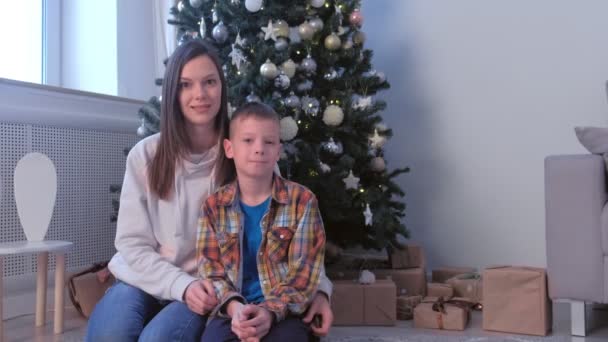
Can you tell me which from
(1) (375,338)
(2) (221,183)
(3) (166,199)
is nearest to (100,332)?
(3) (166,199)

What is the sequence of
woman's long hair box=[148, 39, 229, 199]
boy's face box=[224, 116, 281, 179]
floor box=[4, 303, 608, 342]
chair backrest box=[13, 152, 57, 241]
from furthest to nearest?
chair backrest box=[13, 152, 57, 241] < floor box=[4, 303, 608, 342] < woman's long hair box=[148, 39, 229, 199] < boy's face box=[224, 116, 281, 179]

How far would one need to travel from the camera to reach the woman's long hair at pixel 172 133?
157 cm

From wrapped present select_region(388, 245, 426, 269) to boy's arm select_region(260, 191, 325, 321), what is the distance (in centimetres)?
122

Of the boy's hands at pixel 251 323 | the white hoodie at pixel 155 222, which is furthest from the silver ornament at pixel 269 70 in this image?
the boy's hands at pixel 251 323

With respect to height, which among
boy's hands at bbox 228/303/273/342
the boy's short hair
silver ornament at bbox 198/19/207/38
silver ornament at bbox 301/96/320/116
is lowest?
boy's hands at bbox 228/303/273/342

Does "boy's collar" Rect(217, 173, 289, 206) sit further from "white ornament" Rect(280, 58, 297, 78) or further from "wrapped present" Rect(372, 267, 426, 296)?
"wrapped present" Rect(372, 267, 426, 296)

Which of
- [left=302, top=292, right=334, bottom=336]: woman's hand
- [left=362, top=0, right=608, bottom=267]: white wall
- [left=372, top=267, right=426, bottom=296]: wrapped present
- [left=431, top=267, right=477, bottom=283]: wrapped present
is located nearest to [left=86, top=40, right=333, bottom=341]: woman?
[left=302, top=292, right=334, bottom=336]: woman's hand

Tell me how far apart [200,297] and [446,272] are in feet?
5.63

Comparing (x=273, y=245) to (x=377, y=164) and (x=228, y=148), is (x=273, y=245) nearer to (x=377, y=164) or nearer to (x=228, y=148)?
(x=228, y=148)

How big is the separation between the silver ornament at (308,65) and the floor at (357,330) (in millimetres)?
977

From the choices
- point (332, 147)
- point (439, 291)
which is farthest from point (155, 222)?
point (439, 291)

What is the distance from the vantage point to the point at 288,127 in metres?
2.21

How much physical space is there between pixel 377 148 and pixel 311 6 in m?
0.64

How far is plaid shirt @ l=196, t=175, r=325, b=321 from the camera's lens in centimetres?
139
